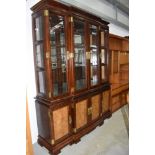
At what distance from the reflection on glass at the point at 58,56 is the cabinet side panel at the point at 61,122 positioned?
0.89 ft

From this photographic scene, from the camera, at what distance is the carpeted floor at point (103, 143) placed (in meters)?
2.22

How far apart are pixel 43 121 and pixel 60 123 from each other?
26cm

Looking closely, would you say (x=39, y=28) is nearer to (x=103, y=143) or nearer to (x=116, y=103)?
(x=103, y=143)

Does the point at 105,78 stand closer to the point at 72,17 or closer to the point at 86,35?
the point at 86,35

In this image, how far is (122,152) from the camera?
2184 mm

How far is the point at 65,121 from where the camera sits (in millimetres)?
2295


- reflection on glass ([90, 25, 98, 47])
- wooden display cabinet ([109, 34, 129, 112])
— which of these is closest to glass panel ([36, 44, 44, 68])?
reflection on glass ([90, 25, 98, 47])

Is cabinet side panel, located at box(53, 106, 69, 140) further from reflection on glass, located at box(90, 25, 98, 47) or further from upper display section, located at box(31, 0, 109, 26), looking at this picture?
upper display section, located at box(31, 0, 109, 26)

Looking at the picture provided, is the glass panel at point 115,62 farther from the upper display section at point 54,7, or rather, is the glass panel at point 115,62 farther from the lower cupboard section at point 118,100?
the upper display section at point 54,7

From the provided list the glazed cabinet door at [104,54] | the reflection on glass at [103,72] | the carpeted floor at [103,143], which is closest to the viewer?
the carpeted floor at [103,143]

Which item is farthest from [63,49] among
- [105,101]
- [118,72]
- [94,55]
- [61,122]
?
[118,72]

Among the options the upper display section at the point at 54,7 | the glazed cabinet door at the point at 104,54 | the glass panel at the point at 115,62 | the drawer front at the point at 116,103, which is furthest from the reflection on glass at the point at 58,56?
the glass panel at the point at 115,62

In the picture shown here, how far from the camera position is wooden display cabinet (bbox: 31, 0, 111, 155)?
2.09m
